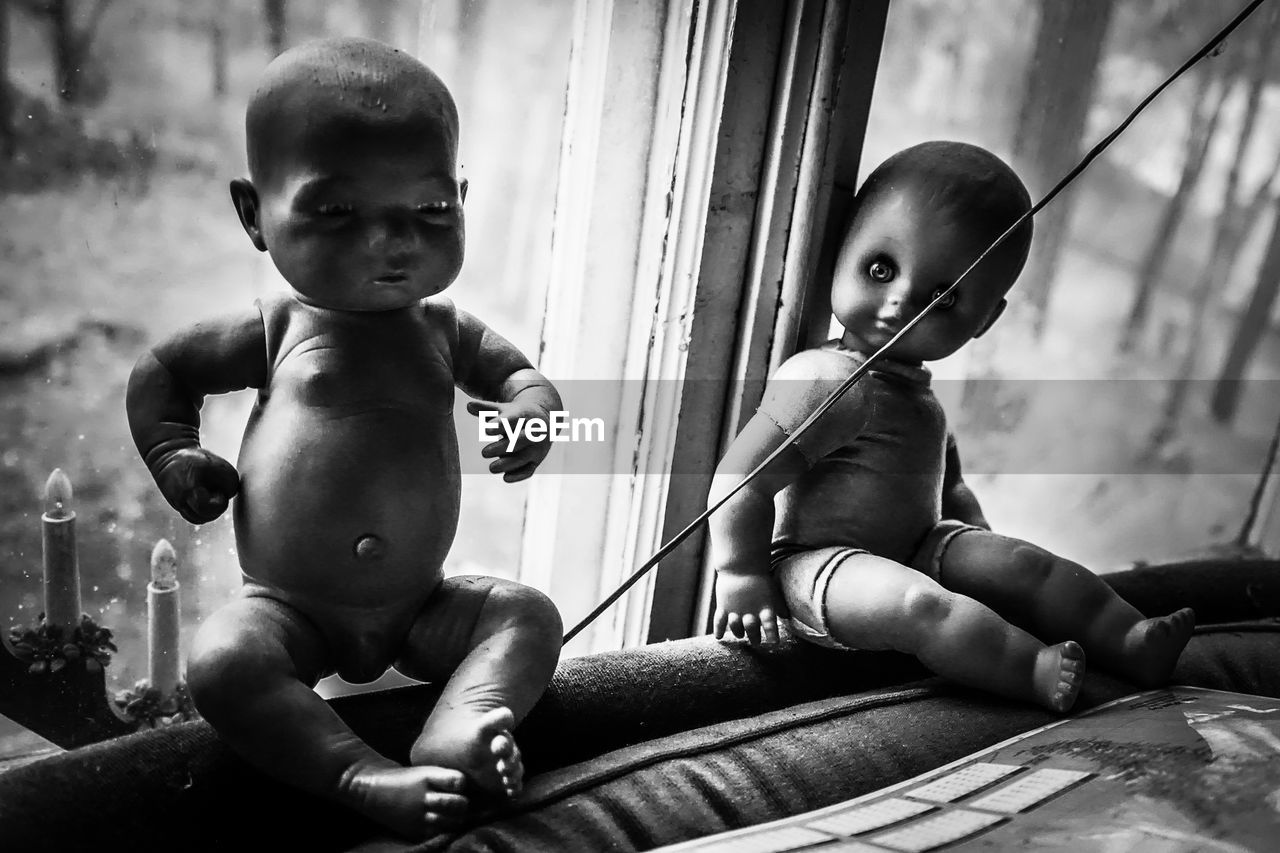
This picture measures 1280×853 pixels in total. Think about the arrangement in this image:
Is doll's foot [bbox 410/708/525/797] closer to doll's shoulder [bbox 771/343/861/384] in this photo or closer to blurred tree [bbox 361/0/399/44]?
doll's shoulder [bbox 771/343/861/384]

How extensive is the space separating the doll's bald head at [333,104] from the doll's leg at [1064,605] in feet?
1.97

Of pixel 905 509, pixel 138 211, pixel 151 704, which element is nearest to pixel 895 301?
pixel 905 509

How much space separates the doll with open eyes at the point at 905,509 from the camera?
0.86 metres

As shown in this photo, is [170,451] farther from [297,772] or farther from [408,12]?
[408,12]

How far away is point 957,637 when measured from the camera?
85cm

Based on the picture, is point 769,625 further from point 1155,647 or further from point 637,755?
point 1155,647

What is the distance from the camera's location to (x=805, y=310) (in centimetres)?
100

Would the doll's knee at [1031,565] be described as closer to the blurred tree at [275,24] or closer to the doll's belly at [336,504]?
the doll's belly at [336,504]

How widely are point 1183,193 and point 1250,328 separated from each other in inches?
9.3

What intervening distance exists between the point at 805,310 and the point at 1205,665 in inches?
20.3

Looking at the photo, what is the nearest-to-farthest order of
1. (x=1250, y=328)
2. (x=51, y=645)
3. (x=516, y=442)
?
(x=516, y=442) → (x=51, y=645) → (x=1250, y=328)

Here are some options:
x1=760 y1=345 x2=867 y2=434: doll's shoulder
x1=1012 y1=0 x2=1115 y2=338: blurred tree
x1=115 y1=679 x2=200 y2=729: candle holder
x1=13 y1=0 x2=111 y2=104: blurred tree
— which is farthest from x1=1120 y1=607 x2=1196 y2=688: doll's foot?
x1=13 y1=0 x2=111 y2=104: blurred tree

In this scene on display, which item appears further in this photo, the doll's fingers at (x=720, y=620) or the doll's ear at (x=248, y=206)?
the doll's fingers at (x=720, y=620)

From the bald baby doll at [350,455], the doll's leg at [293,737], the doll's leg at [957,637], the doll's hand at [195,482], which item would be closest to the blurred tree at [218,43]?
the bald baby doll at [350,455]
